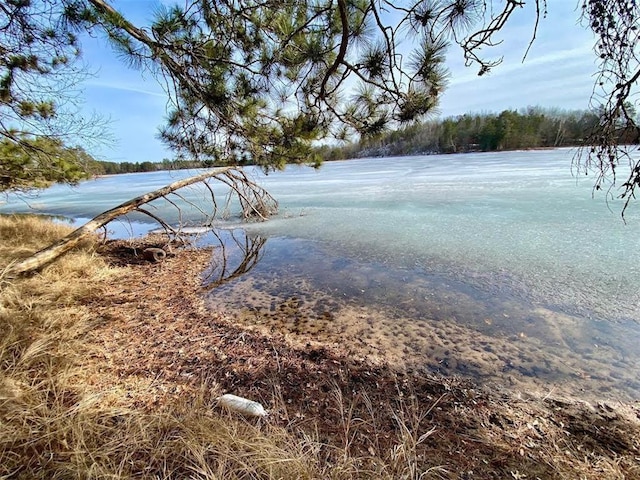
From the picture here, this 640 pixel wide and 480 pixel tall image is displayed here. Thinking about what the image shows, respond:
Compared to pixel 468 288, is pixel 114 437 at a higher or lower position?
higher

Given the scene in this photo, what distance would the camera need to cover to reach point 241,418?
1499mm

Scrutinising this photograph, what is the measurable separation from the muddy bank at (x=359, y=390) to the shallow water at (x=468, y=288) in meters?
0.06

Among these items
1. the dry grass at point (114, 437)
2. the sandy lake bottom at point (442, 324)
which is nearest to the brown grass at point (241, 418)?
the dry grass at point (114, 437)

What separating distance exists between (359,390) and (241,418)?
0.68 metres

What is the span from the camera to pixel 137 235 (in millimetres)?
6488

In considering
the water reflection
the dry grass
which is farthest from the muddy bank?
the water reflection

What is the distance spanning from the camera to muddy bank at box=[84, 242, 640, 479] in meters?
1.34

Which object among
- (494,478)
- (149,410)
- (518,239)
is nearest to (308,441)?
(494,478)

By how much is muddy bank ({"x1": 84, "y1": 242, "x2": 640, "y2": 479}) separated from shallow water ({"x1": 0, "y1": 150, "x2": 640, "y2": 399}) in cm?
6

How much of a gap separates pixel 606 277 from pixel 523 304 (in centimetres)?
107

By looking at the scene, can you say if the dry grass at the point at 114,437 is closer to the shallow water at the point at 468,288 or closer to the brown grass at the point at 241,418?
the brown grass at the point at 241,418

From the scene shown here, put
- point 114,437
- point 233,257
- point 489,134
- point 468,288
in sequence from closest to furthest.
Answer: point 114,437 → point 468,288 → point 233,257 → point 489,134

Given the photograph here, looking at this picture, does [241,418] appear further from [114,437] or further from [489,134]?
[489,134]

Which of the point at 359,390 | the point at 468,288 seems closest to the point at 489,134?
the point at 468,288
